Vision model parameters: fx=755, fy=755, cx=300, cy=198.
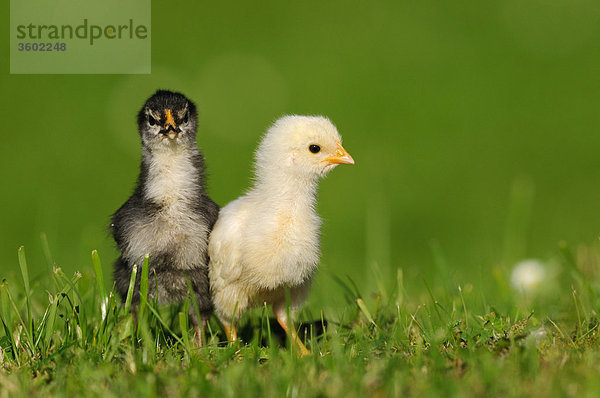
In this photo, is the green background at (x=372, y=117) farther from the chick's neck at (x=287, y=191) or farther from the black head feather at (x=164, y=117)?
the black head feather at (x=164, y=117)

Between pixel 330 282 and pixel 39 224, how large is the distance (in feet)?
10.6

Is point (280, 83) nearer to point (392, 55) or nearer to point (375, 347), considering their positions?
point (392, 55)

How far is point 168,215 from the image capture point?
492 centimetres

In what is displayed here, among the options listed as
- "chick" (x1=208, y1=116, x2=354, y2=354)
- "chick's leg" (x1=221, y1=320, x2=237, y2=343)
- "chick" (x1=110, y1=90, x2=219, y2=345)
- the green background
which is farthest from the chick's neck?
the green background

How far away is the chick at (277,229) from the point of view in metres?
4.82

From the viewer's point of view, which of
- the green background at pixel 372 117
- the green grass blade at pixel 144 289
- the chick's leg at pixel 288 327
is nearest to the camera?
the green grass blade at pixel 144 289

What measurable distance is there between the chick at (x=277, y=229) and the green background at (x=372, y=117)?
10.2ft

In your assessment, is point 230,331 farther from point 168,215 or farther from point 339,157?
point 339,157

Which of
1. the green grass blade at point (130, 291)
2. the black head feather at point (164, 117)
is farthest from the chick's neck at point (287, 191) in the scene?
the green grass blade at point (130, 291)

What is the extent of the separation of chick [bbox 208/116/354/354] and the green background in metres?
3.10

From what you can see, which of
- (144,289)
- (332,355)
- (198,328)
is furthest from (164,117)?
(332,355)

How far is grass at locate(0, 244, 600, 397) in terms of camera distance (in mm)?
3674

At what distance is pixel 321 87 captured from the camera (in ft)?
41.8

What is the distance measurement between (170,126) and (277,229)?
958mm
